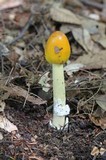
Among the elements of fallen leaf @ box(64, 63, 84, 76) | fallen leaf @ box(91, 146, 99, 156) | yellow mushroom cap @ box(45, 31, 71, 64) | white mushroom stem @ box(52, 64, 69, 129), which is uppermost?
fallen leaf @ box(64, 63, 84, 76)

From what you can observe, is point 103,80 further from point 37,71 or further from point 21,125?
point 21,125

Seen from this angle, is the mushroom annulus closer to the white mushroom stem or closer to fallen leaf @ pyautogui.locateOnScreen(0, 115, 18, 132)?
the white mushroom stem

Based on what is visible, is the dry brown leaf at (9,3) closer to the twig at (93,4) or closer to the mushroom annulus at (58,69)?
the twig at (93,4)

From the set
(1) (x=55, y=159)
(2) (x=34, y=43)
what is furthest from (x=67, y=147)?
(2) (x=34, y=43)

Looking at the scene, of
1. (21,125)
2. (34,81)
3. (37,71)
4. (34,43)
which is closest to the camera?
(21,125)

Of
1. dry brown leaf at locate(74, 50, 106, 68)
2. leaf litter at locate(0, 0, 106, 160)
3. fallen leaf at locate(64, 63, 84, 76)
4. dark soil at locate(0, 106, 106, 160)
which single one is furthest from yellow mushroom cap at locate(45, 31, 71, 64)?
Result: dry brown leaf at locate(74, 50, 106, 68)

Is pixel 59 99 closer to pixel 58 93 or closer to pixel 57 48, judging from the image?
pixel 58 93

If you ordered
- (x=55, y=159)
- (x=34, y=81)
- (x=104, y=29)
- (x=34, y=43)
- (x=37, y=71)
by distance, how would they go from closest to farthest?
1. (x=55, y=159)
2. (x=34, y=81)
3. (x=37, y=71)
4. (x=34, y=43)
5. (x=104, y=29)
